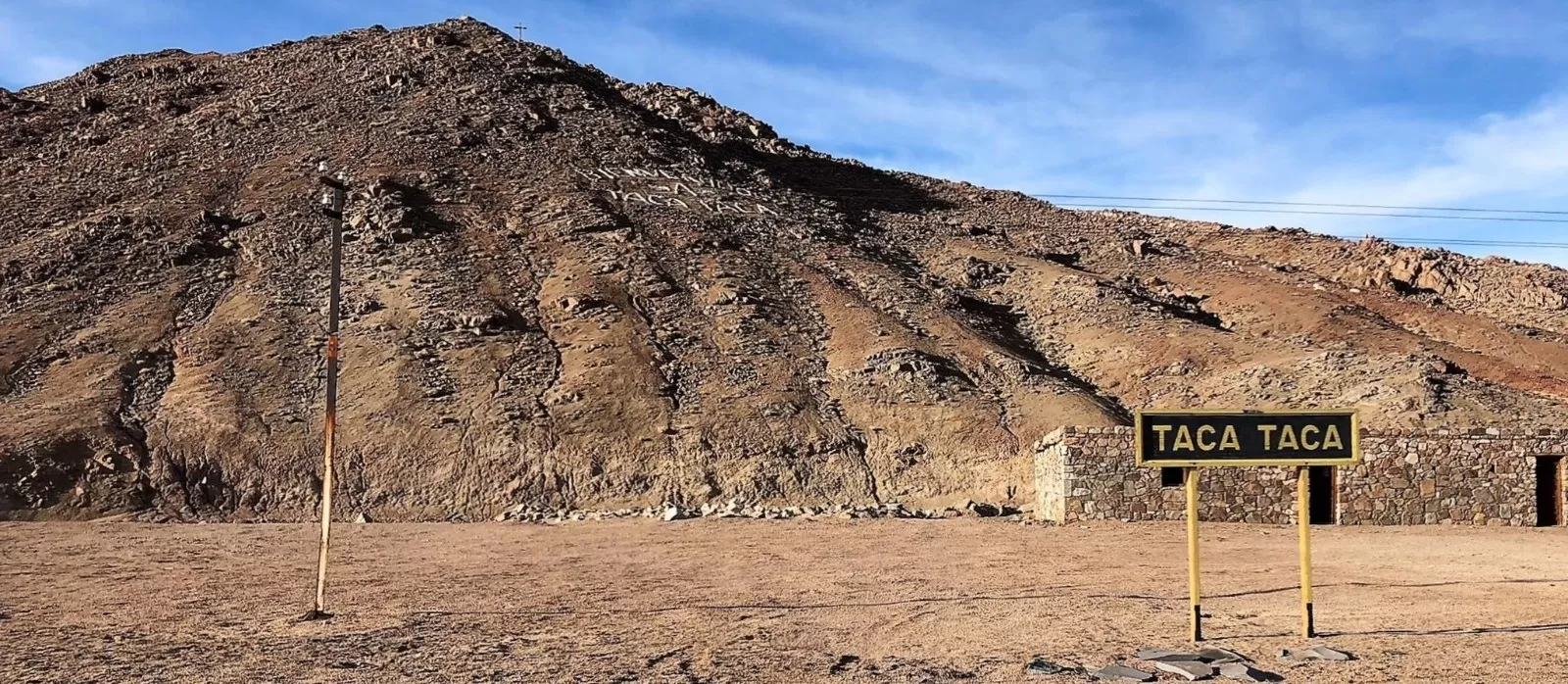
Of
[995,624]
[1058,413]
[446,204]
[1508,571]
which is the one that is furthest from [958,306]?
[995,624]

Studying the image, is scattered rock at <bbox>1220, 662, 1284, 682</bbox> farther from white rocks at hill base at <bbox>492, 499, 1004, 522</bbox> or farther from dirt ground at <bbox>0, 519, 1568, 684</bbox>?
white rocks at hill base at <bbox>492, 499, 1004, 522</bbox>

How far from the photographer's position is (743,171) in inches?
1869

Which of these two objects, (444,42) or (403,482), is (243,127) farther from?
(403,482)

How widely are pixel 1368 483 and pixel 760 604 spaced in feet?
44.7

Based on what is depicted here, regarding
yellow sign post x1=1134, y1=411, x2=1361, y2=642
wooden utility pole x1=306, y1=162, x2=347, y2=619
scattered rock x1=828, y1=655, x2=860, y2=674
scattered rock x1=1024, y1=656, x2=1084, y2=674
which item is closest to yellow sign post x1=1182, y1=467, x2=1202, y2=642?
yellow sign post x1=1134, y1=411, x2=1361, y2=642

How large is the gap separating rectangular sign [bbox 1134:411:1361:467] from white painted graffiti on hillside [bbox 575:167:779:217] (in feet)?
107

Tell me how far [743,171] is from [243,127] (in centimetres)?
1898

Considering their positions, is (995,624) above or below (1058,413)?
below

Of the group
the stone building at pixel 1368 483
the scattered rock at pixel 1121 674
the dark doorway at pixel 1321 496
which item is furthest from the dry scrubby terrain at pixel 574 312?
the scattered rock at pixel 1121 674

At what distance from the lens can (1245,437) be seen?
9.51 m

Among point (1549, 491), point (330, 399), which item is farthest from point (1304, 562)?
point (1549, 491)

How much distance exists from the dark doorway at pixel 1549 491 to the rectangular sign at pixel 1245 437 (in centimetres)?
1482

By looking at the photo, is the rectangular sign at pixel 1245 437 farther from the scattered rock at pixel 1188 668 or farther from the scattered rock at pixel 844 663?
the scattered rock at pixel 844 663

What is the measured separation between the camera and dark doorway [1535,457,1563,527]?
2117 cm
